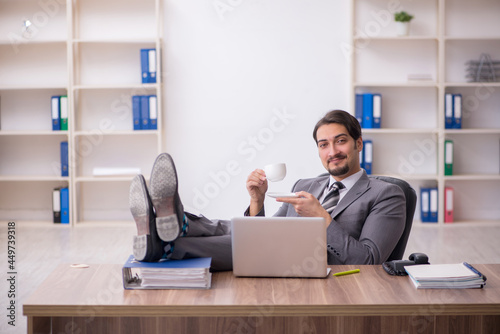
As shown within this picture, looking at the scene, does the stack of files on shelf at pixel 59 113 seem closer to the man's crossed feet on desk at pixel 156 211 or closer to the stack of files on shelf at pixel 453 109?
the stack of files on shelf at pixel 453 109

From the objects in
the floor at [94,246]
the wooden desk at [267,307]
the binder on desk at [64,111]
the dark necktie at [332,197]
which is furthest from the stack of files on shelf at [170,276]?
the binder on desk at [64,111]

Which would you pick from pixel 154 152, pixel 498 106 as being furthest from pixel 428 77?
pixel 154 152

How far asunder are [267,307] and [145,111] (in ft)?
13.0

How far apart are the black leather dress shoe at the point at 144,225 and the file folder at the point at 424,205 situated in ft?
13.2

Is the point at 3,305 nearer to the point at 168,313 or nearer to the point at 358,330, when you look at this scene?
the point at 168,313

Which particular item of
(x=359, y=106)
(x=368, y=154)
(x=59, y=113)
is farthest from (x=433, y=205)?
(x=59, y=113)

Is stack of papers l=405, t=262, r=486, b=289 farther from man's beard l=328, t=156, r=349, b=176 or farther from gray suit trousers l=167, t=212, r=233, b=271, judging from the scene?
man's beard l=328, t=156, r=349, b=176

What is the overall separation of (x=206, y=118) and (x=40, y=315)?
13.2ft

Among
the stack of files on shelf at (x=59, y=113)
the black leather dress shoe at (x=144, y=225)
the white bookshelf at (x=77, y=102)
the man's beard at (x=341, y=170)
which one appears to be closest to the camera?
the black leather dress shoe at (x=144, y=225)

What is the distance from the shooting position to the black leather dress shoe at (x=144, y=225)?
1.68 m

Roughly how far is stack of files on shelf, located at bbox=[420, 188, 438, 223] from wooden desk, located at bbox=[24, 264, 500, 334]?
11.9 feet

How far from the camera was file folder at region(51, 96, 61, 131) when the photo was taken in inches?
210

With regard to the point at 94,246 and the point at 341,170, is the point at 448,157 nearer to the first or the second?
the point at 94,246

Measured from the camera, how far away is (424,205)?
5.36m
